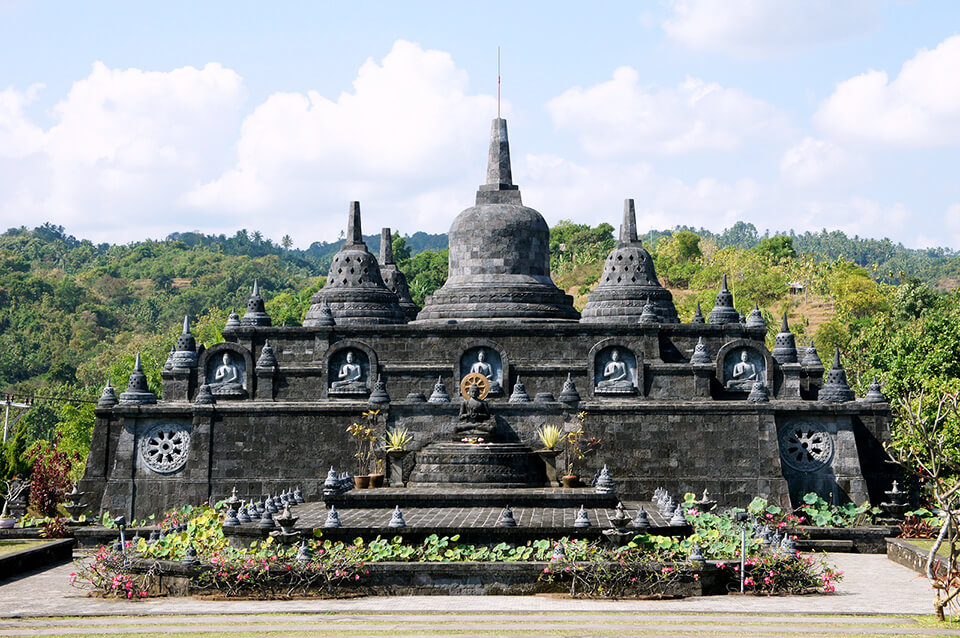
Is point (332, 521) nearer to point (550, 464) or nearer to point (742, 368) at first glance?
point (550, 464)

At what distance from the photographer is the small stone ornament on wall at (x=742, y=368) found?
117ft

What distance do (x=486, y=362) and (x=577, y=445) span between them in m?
4.99

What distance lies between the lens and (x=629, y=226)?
143ft

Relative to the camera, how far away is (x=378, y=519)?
25266mm

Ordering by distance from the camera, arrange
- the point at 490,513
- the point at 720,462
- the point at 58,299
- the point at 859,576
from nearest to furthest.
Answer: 1. the point at 859,576
2. the point at 490,513
3. the point at 720,462
4. the point at 58,299

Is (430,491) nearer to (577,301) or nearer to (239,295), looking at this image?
(577,301)

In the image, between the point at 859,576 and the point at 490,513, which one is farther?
the point at 490,513

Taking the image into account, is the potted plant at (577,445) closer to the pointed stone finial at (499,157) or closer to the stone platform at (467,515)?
the stone platform at (467,515)

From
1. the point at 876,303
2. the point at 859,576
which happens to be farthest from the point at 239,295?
the point at 859,576

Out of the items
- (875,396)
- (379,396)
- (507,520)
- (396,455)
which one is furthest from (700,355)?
(507,520)

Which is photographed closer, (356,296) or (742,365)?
(742,365)

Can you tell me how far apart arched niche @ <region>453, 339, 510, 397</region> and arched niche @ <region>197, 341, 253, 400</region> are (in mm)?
6402

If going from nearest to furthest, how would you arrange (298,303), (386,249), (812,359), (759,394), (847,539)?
(847,539) → (759,394) → (812,359) → (386,249) → (298,303)

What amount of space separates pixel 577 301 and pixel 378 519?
7937 centimetres
